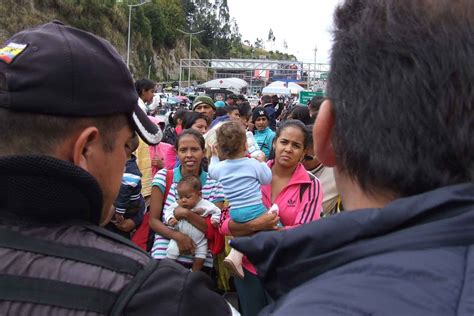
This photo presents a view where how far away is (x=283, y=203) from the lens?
10.9 feet

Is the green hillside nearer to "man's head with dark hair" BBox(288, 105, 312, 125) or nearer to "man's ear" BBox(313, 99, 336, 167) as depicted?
"man's head with dark hair" BBox(288, 105, 312, 125)

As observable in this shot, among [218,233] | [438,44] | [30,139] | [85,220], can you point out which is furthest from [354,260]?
[218,233]

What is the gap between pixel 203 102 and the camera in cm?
658

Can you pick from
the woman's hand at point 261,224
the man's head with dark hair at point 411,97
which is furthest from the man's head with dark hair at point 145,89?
the man's head with dark hair at point 411,97

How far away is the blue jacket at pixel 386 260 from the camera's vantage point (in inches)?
29.1

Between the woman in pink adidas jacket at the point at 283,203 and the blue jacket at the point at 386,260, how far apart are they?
2261mm

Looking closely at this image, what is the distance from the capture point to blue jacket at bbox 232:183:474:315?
2.43 feet

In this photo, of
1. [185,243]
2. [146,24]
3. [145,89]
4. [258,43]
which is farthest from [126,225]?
[258,43]

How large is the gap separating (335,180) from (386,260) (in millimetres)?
361

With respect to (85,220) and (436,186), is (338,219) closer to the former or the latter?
(436,186)

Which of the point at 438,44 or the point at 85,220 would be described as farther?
the point at 85,220

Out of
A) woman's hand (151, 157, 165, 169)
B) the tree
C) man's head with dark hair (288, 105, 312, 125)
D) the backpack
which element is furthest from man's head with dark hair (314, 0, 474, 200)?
the tree

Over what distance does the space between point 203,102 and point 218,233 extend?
3.17 metres

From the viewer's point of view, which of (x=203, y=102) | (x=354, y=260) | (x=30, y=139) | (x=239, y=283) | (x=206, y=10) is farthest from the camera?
(x=206, y=10)
